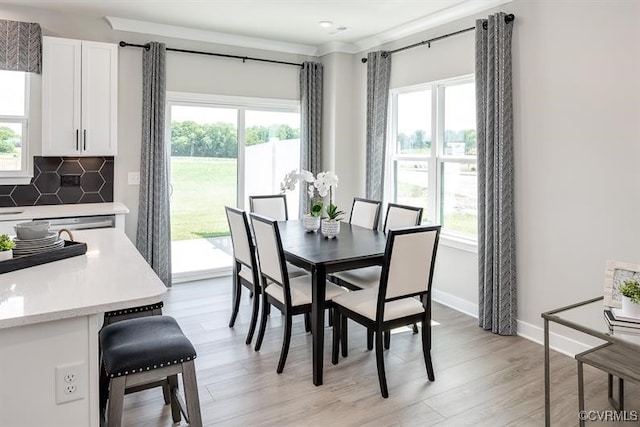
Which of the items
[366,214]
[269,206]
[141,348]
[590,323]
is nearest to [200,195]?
[269,206]

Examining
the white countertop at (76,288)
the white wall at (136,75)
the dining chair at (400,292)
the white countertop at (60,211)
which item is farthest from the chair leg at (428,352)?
the white wall at (136,75)

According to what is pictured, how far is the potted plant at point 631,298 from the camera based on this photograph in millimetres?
1973

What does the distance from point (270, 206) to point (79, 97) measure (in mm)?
2035

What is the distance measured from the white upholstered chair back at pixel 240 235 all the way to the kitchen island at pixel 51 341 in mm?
1629

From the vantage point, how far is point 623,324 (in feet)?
6.56

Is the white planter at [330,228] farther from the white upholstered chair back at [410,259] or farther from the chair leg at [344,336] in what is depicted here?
the white upholstered chair back at [410,259]

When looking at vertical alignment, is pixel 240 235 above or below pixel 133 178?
below

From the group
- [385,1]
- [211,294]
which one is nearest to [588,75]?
[385,1]

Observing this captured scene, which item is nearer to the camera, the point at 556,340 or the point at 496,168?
the point at 556,340

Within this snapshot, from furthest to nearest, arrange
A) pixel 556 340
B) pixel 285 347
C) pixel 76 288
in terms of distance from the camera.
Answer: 1. pixel 556 340
2. pixel 285 347
3. pixel 76 288

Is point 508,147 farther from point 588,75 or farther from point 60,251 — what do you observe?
point 60,251

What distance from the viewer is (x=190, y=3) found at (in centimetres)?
399

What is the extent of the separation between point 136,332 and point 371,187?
3506 millimetres

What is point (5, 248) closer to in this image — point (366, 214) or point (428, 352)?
point (428, 352)
